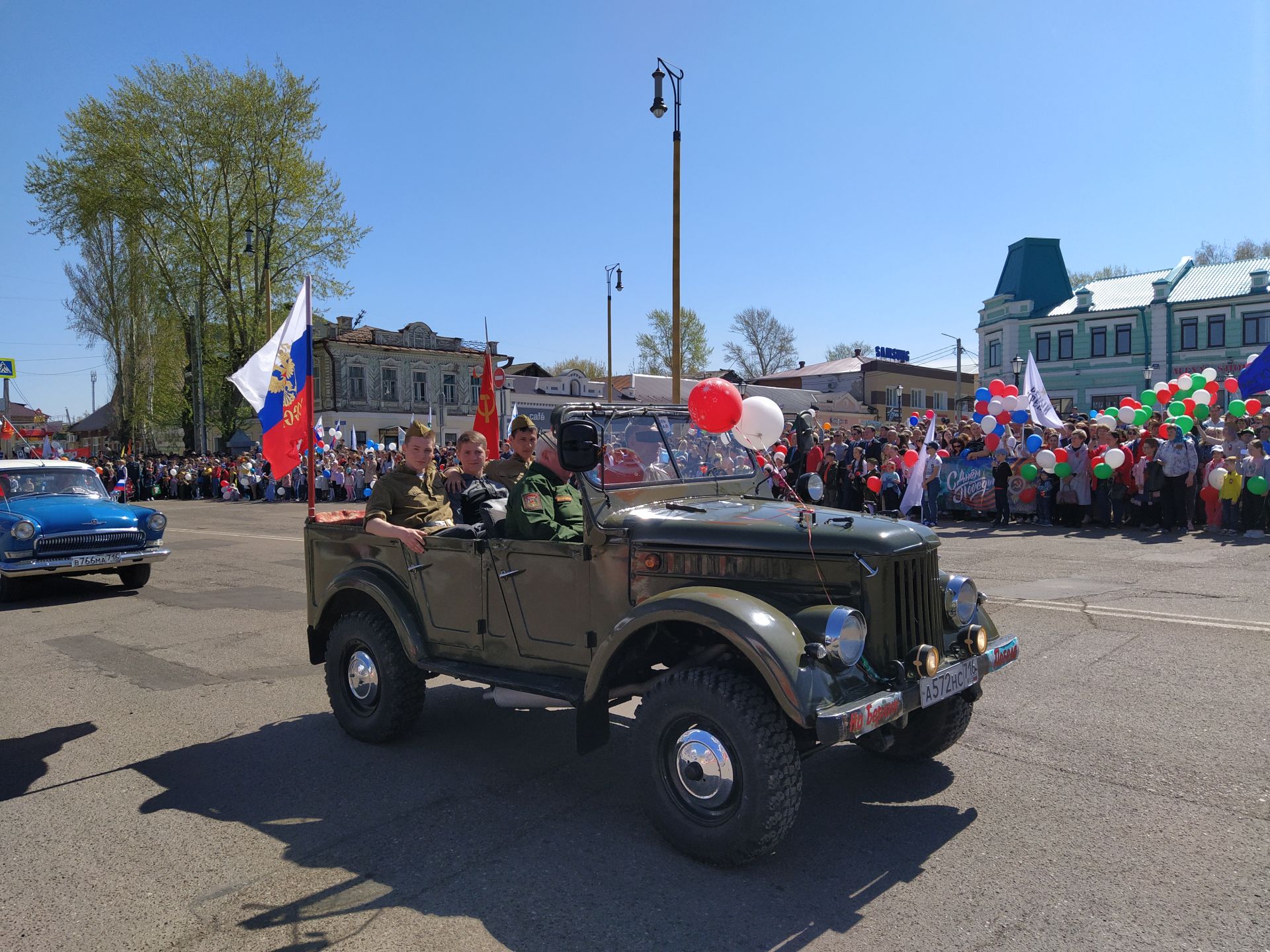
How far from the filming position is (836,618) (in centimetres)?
345

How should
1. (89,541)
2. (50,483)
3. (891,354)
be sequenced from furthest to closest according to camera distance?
(891,354)
(50,483)
(89,541)

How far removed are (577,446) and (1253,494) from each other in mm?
13413

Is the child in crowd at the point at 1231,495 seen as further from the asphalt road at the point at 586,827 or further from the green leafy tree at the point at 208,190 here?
the green leafy tree at the point at 208,190

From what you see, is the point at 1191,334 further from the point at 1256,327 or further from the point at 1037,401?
the point at 1037,401

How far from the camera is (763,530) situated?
12.5 feet

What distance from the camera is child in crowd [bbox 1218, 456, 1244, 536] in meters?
13.1

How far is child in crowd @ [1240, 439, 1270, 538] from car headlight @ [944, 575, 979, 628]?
37.8 feet

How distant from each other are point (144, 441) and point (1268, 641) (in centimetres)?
5760

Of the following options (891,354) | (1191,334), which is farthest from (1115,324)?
(891,354)

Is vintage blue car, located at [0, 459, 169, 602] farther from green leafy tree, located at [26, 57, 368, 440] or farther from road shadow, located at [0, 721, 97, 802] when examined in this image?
green leafy tree, located at [26, 57, 368, 440]

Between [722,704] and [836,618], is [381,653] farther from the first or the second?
[836,618]

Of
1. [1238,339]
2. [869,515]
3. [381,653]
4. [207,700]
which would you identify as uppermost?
[1238,339]

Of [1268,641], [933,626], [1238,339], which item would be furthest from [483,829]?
[1238,339]

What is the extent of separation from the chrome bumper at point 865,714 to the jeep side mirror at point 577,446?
1600 mm
